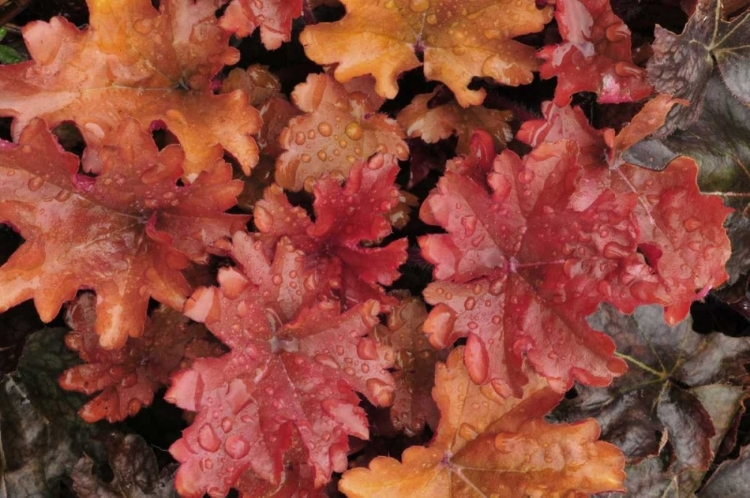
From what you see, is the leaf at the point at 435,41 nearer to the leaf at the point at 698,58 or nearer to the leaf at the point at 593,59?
the leaf at the point at 593,59

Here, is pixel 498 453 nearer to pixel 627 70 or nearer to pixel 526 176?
pixel 526 176

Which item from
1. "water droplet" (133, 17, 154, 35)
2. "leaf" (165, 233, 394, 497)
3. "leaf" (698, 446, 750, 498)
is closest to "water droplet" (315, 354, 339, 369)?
"leaf" (165, 233, 394, 497)

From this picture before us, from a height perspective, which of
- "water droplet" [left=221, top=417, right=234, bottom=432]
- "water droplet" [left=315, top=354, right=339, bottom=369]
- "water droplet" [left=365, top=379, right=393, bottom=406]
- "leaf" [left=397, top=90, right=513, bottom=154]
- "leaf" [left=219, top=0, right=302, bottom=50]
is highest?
"leaf" [left=219, top=0, right=302, bottom=50]

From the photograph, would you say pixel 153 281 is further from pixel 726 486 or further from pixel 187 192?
pixel 726 486

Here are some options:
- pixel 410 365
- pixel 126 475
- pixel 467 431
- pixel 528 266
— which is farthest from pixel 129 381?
pixel 528 266

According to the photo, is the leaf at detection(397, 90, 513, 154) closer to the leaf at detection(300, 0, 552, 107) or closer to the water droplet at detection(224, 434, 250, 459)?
the leaf at detection(300, 0, 552, 107)

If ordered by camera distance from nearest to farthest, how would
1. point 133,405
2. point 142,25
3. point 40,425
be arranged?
point 142,25
point 133,405
point 40,425
